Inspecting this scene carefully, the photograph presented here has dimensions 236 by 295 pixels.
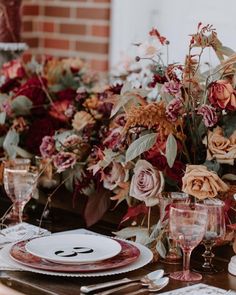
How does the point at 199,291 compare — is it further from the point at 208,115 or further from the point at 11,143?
the point at 11,143

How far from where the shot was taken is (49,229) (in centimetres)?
222

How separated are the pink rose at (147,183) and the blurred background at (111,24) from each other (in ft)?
4.27

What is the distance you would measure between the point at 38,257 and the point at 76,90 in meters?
0.86

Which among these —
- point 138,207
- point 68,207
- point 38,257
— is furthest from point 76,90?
point 38,257

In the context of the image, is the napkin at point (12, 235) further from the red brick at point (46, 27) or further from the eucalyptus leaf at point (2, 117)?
the red brick at point (46, 27)

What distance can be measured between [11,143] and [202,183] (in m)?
0.77

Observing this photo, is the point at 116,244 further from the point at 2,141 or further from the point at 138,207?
the point at 2,141

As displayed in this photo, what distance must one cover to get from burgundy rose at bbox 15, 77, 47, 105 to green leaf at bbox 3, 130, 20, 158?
146 mm

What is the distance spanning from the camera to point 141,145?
6.39 ft

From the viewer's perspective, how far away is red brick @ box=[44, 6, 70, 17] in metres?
3.75

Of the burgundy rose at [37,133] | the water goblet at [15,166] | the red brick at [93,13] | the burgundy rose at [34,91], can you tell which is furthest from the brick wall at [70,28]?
the water goblet at [15,166]

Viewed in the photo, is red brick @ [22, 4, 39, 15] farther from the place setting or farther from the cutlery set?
the cutlery set

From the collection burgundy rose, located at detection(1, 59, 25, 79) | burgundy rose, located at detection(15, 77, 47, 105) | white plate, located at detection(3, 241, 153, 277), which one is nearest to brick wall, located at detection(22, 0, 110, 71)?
burgundy rose, located at detection(1, 59, 25, 79)

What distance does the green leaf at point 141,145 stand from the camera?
195 centimetres
